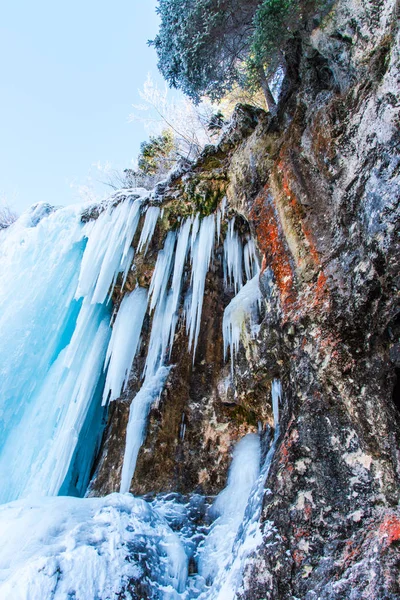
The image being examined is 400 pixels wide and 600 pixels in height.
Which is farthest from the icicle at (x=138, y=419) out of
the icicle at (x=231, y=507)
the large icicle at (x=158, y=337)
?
the icicle at (x=231, y=507)

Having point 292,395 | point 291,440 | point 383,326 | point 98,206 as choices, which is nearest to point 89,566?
point 291,440

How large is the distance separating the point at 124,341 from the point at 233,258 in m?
2.22

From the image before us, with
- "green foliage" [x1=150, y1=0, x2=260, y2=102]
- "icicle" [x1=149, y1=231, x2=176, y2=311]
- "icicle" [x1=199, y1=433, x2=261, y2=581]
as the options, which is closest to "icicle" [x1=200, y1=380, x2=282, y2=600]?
"icicle" [x1=199, y1=433, x2=261, y2=581]

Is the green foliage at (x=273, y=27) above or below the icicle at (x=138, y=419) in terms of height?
above

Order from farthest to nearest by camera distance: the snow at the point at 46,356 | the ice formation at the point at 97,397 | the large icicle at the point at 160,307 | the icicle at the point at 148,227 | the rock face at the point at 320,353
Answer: the icicle at the point at 148,227 < the large icicle at the point at 160,307 < the snow at the point at 46,356 < the ice formation at the point at 97,397 < the rock face at the point at 320,353

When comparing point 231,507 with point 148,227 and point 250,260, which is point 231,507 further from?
point 148,227

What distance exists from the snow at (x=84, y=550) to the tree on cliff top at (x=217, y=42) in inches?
236

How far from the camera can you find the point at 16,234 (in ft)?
26.3

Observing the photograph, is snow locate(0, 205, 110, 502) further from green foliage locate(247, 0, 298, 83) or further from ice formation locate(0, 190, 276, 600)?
green foliage locate(247, 0, 298, 83)

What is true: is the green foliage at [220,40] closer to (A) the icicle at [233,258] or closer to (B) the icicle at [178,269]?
(A) the icicle at [233,258]

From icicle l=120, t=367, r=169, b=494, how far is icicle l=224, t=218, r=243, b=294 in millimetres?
1763

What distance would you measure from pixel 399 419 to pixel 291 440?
92cm

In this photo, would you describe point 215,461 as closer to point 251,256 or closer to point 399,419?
point 399,419

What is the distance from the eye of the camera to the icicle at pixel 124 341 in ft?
18.2
